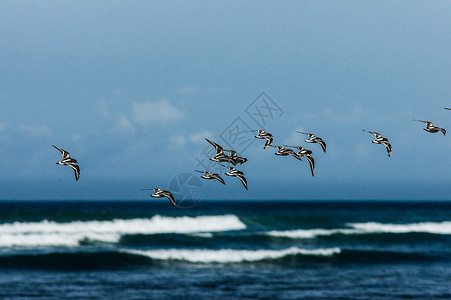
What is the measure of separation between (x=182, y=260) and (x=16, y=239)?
40.5 ft

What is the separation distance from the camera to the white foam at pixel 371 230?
136 feet

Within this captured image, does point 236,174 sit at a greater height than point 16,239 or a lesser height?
greater

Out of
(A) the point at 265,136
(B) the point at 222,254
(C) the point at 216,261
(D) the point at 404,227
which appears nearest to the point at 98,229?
(B) the point at 222,254

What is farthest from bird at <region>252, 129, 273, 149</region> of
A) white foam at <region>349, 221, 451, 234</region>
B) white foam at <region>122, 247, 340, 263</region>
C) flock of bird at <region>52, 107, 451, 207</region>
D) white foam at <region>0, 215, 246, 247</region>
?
white foam at <region>349, 221, 451, 234</region>

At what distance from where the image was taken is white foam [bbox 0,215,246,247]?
122 feet

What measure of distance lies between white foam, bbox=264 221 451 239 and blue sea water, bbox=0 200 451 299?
104 mm

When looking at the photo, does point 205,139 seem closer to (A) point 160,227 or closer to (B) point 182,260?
(B) point 182,260

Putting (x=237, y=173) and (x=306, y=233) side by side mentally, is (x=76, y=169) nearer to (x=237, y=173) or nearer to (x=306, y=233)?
(x=237, y=173)

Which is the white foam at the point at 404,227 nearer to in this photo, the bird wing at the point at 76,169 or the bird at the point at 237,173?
the bird at the point at 237,173

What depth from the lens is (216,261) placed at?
99.5 ft

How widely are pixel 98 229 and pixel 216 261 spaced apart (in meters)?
17.9

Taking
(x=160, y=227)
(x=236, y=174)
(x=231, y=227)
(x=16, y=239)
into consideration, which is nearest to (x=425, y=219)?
(x=231, y=227)

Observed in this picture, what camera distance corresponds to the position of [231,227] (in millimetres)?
49656

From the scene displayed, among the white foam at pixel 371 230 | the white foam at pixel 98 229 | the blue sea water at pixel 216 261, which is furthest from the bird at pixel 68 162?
the white foam at pixel 371 230
